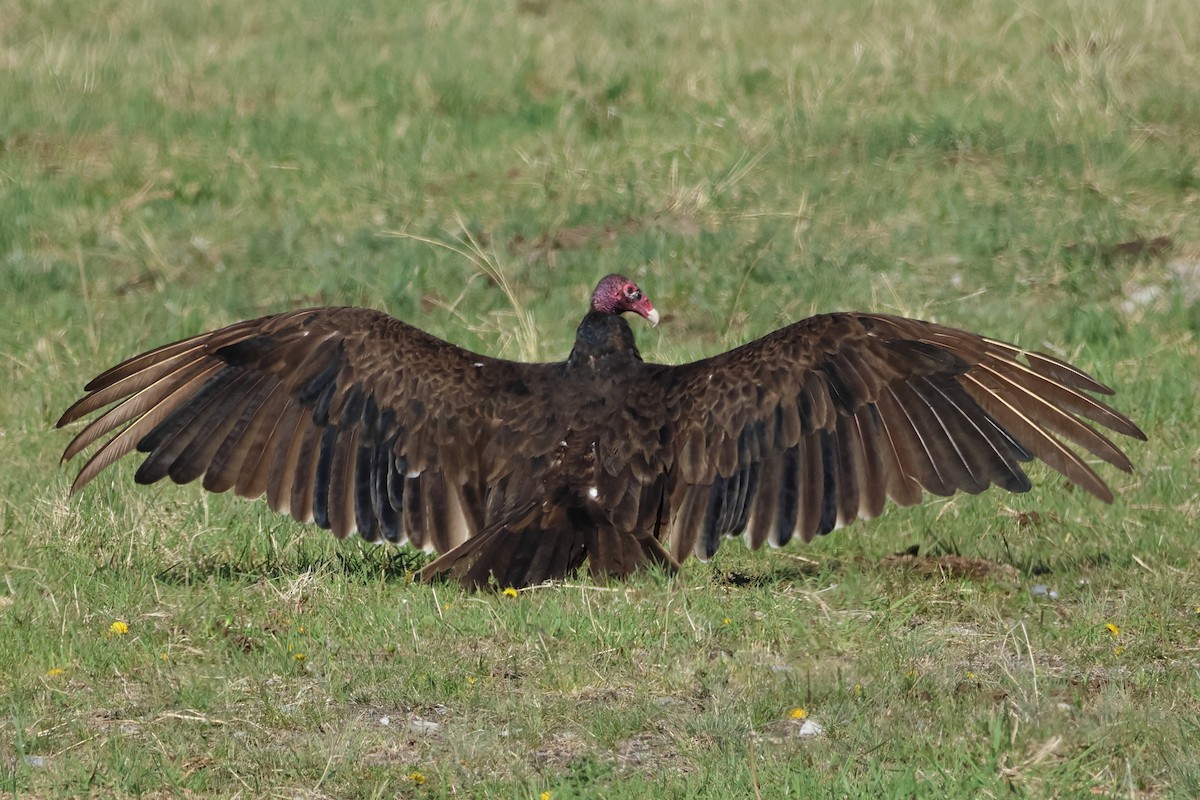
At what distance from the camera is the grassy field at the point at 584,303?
4.36 m

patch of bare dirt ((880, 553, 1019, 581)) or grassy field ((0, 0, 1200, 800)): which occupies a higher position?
grassy field ((0, 0, 1200, 800))

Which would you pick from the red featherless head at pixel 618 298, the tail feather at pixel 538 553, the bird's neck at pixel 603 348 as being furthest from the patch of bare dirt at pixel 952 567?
the red featherless head at pixel 618 298

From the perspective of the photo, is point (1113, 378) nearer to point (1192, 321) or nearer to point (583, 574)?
point (1192, 321)

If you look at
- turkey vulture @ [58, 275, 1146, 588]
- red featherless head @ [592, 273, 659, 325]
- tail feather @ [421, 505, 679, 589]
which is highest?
red featherless head @ [592, 273, 659, 325]

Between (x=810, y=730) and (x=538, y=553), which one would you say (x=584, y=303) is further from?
(x=810, y=730)

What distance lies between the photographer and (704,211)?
952 centimetres

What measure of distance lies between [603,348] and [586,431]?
1.15 feet

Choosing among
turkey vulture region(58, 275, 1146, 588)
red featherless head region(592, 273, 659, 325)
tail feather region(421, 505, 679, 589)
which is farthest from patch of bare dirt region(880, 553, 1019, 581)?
red featherless head region(592, 273, 659, 325)

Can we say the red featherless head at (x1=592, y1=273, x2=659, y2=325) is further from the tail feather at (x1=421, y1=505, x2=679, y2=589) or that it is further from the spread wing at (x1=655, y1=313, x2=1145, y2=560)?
the tail feather at (x1=421, y1=505, x2=679, y2=589)

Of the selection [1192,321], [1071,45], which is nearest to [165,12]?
[1071,45]

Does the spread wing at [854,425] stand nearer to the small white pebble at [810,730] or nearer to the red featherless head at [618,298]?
the red featherless head at [618,298]

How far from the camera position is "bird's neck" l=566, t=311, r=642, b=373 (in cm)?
598

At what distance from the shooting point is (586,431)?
228 inches

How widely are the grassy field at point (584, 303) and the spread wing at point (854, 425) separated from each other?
291 millimetres
